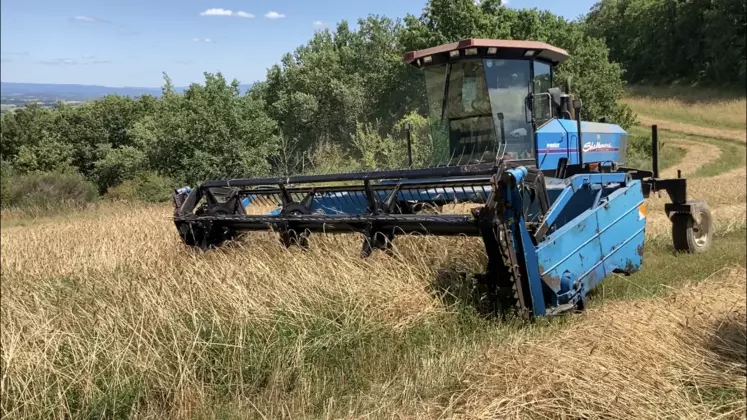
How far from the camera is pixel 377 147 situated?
15.0 meters

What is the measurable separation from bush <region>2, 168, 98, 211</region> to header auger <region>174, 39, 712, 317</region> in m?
7.03

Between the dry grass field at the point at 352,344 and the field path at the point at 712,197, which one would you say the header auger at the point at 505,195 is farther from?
the field path at the point at 712,197

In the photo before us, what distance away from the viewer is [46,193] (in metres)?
13.1

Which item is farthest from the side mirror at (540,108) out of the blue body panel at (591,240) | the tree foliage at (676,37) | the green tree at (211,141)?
the green tree at (211,141)

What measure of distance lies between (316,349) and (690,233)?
17.6ft

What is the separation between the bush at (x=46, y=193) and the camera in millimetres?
11468

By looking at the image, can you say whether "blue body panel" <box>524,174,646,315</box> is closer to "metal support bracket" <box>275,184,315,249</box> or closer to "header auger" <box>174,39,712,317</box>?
"header auger" <box>174,39,712,317</box>

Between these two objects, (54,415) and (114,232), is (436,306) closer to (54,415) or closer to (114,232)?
(54,415)

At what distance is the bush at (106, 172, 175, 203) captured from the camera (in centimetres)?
1126

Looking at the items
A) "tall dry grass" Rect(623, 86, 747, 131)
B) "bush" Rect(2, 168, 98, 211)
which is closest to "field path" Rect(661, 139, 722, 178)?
"tall dry grass" Rect(623, 86, 747, 131)

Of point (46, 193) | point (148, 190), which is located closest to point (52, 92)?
point (148, 190)

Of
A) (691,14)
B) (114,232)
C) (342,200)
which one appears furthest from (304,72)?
(691,14)

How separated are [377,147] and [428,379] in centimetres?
1229

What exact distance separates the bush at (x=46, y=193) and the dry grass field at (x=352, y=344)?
727 cm
